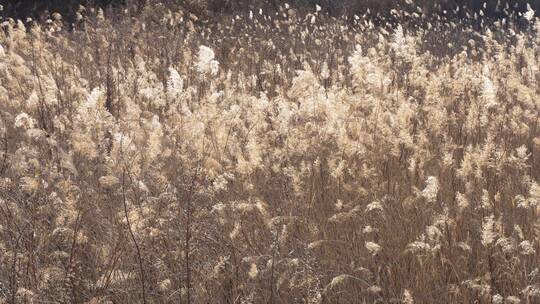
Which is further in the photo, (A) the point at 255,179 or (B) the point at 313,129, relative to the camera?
(B) the point at 313,129

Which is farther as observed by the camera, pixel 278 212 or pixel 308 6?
pixel 308 6

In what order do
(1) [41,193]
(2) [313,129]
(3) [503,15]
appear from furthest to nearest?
(3) [503,15] → (2) [313,129] → (1) [41,193]

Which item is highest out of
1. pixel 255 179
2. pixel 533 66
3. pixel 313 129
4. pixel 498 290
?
pixel 533 66

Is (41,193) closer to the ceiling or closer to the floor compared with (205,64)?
closer to the floor

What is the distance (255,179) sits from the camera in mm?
3080

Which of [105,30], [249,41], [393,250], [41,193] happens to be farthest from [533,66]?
[105,30]

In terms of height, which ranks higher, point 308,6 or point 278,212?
point 308,6

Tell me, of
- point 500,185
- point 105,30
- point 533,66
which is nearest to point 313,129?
point 500,185

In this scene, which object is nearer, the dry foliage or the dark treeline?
the dry foliage

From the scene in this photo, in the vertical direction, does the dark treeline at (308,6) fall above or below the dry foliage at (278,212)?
above

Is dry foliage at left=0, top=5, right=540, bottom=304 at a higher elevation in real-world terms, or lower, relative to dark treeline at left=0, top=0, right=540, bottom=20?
lower

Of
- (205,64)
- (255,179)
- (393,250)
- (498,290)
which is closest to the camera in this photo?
(498,290)

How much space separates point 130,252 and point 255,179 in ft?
2.76

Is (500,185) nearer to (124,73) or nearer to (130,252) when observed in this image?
(130,252)
